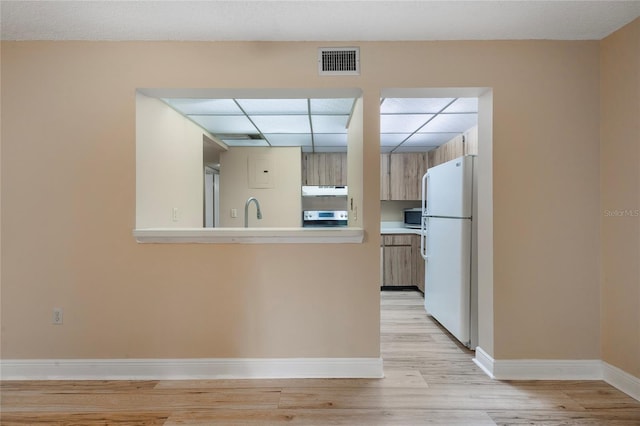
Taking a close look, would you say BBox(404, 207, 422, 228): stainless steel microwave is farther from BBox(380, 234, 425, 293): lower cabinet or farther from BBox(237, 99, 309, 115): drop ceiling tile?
BBox(237, 99, 309, 115): drop ceiling tile

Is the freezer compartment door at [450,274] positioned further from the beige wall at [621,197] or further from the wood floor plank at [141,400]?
the wood floor plank at [141,400]

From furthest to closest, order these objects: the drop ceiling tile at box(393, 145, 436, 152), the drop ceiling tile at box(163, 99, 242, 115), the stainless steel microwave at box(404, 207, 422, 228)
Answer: the stainless steel microwave at box(404, 207, 422, 228) < the drop ceiling tile at box(393, 145, 436, 152) < the drop ceiling tile at box(163, 99, 242, 115)

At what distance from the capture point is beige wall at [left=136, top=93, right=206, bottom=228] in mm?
2254

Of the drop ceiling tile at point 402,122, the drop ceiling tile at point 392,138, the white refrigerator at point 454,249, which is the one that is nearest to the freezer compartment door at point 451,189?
the white refrigerator at point 454,249

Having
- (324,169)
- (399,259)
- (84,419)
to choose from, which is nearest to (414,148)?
(324,169)

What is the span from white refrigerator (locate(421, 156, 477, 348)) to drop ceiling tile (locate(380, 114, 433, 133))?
23.1 inches

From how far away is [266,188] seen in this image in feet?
16.6

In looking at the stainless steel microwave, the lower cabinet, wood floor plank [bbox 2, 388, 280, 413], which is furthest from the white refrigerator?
the stainless steel microwave

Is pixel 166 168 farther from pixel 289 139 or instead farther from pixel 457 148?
pixel 457 148

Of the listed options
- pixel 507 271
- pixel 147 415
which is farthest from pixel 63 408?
pixel 507 271

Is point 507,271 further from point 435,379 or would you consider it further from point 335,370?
point 335,370

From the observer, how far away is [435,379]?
216 cm

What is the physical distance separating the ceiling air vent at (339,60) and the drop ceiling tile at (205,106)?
1054 mm

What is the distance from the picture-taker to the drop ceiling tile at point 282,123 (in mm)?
3402
